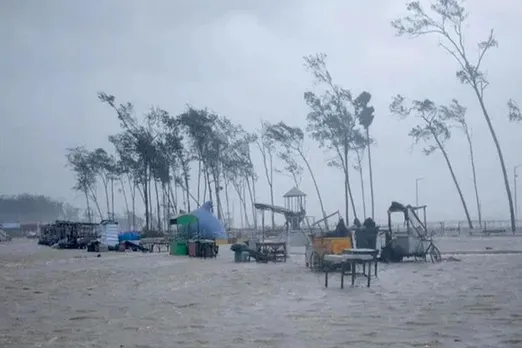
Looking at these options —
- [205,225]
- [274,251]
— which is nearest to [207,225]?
[205,225]

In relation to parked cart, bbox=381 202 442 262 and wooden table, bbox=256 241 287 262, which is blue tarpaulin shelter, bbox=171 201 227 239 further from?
parked cart, bbox=381 202 442 262

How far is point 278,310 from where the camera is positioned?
1289 cm

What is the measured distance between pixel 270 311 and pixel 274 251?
18314mm

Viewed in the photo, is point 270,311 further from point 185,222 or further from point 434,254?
point 185,222

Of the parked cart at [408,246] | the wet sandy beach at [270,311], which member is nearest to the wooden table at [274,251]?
the parked cart at [408,246]

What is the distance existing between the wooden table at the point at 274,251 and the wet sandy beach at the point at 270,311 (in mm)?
9382

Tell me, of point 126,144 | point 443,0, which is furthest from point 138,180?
point 443,0

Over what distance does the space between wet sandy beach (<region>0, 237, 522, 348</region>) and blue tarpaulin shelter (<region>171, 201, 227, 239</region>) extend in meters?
25.3

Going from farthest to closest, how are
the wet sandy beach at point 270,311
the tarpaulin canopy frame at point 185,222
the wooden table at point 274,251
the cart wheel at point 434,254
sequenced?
the tarpaulin canopy frame at point 185,222
the wooden table at point 274,251
the cart wheel at point 434,254
the wet sandy beach at point 270,311

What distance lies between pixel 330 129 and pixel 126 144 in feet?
83.4

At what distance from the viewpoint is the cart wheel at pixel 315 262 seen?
23.2m

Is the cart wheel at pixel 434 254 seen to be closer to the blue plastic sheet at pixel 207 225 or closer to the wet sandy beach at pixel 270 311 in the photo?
the wet sandy beach at pixel 270 311

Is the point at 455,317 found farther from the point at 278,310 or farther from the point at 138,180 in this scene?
the point at 138,180

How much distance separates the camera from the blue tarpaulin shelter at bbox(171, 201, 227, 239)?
47.0 meters
